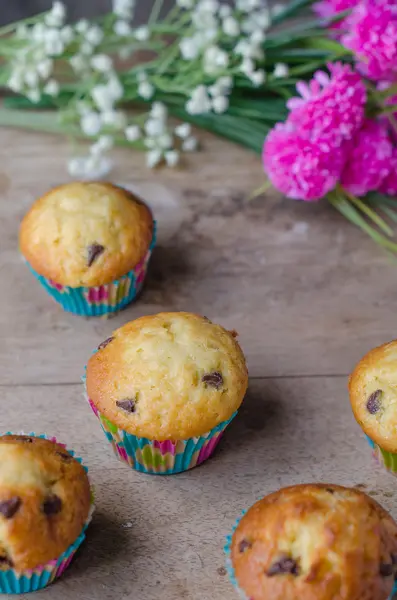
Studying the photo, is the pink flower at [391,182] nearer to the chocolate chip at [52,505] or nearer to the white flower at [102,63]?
Answer: the white flower at [102,63]

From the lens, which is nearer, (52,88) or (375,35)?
(375,35)

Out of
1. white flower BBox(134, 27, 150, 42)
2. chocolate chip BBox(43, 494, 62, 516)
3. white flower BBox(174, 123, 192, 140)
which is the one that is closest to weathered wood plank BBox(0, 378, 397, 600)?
chocolate chip BBox(43, 494, 62, 516)

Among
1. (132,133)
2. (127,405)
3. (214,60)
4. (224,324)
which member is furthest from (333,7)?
(127,405)

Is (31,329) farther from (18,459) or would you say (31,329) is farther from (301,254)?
(301,254)

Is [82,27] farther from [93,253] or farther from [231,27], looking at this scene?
[93,253]

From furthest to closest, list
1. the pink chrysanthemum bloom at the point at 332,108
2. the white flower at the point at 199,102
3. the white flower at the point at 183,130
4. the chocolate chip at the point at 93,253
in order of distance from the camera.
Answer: the white flower at the point at 183,130 → the white flower at the point at 199,102 → the pink chrysanthemum bloom at the point at 332,108 → the chocolate chip at the point at 93,253

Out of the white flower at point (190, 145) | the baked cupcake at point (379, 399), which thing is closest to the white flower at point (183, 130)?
the white flower at point (190, 145)
